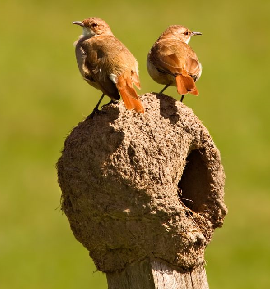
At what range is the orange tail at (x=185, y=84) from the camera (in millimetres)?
9812

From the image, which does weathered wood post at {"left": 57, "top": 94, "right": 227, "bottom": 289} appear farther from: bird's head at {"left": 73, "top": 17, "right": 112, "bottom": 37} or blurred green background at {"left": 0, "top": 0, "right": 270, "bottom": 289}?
blurred green background at {"left": 0, "top": 0, "right": 270, "bottom": 289}

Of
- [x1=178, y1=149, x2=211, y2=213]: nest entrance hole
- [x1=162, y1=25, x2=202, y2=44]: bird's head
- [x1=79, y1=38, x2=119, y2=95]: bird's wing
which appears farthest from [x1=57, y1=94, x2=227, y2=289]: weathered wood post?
[x1=162, y1=25, x2=202, y2=44]: bird's head

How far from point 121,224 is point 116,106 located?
0.95 meters

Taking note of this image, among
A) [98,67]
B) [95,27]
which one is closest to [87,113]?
[95,27]

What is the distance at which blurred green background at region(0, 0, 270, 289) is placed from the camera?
23.1 metres

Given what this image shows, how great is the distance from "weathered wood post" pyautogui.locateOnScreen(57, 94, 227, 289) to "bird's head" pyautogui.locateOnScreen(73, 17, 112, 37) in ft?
5.25

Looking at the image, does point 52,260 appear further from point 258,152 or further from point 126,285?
point 126,285

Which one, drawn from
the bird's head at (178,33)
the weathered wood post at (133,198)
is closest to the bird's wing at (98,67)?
the weathered wood post at (133,198)

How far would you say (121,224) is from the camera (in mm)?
8945

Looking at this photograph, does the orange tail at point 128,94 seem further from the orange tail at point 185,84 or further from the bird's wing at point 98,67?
the orange tail at point 185,84

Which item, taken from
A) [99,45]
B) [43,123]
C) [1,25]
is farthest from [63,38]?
[99,45]

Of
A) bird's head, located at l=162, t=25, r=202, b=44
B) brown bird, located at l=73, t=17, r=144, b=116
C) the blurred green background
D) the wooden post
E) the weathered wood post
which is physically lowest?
the wooden post

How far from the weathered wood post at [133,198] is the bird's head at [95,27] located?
1.60 m

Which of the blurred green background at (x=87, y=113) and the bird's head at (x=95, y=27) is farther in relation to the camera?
the blurred green background at (x=87, y=113)
